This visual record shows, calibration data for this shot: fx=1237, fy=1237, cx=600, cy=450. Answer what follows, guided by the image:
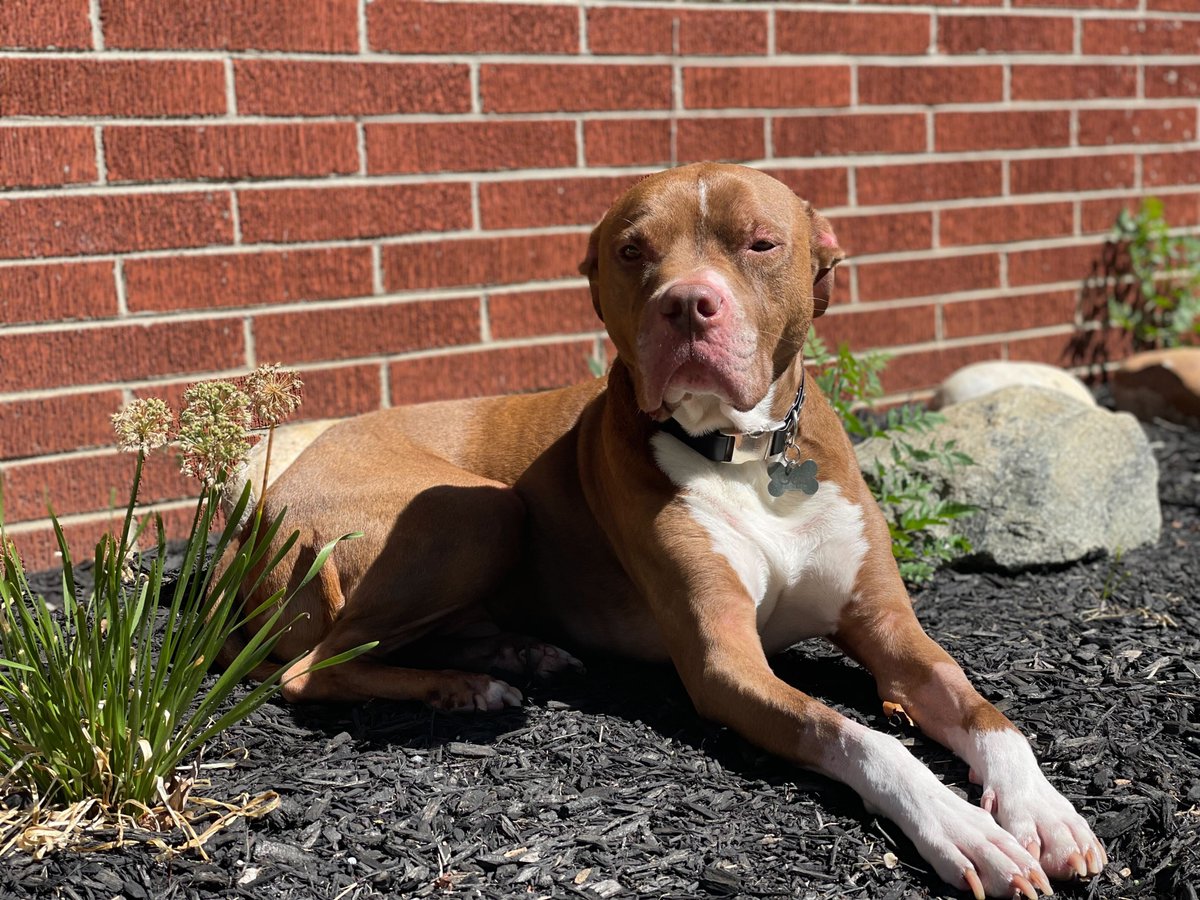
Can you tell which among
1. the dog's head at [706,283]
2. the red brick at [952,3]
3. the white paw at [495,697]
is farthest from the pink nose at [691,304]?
the red brick at [952,3]

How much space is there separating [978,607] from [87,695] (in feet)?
9.03

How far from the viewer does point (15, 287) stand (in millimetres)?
4344

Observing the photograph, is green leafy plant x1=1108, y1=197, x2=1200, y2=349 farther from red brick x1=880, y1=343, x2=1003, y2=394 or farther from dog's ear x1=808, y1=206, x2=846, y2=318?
dog's ear x1=808, y1=206, x2=846, y2=318

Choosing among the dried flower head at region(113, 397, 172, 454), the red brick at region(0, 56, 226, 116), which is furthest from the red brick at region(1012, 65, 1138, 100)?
the dried flower head at region(113, 397, 172, 454)

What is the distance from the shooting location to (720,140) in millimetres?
5559

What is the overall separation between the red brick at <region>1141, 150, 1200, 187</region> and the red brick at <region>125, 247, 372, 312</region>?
4478 millimetres

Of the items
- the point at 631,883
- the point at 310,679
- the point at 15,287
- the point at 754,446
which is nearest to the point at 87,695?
the point at 310,679

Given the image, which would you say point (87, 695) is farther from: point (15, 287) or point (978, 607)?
point (978, 607)

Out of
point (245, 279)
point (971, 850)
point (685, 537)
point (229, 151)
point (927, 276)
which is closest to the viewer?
point (971, 850)

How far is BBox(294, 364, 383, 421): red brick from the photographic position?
193 inches

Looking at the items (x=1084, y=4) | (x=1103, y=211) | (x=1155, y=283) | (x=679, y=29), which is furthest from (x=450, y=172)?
(x=1155, y=283)

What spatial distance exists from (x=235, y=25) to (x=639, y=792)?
320 cm

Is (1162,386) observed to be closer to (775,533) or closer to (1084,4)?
(1084,4)

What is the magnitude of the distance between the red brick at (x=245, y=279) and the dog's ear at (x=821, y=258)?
2.10m
